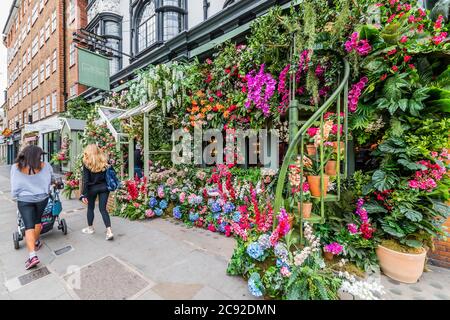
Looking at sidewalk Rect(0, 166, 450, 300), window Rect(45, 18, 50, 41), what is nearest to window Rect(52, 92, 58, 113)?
window Rect(45, 18, 50, 41)

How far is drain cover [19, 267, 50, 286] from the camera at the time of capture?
2.51 m

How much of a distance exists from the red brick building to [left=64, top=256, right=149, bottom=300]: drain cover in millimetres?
8857

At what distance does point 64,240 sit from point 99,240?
0.63 metres

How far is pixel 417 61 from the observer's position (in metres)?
2.73

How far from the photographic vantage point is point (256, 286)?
7.14ft

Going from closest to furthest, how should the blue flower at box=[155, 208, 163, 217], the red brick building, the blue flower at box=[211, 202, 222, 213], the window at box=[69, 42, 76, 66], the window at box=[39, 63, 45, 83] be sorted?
the blue flower at box=[211, 202, 222, 213]
the blue flower at box=[155, 208, 163, 217]
the window at box=[69, 42, 76, 66]
the red brick building
the window at box=[39, 63, 45, 83]

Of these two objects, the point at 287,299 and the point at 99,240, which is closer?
the point at 287,299

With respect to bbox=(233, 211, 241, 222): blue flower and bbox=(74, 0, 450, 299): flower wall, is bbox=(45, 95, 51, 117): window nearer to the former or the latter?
bbox=(74, 0, 450, 299): flower wall

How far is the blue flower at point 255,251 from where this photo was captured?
7.64 ft

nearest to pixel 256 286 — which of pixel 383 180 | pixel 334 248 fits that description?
pixel 334 248

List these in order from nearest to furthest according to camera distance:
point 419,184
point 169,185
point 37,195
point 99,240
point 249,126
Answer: point 419,184, point 37,195, point 99,240, point 249,126, point 169,185

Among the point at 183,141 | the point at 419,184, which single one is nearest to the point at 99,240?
the point at 183,141

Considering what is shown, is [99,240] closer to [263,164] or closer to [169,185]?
[169,185]

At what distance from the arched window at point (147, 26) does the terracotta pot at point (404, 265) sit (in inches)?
373
